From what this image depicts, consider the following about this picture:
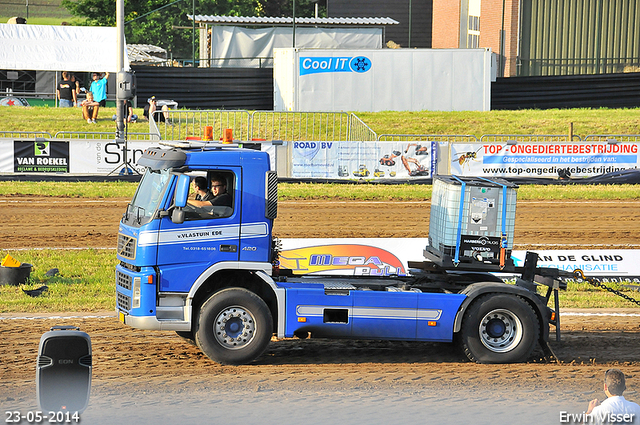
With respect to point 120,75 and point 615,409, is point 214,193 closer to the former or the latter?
point 615,409

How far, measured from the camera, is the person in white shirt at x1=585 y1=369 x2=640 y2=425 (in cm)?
554

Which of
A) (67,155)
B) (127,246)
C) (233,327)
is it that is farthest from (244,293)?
(67,155)

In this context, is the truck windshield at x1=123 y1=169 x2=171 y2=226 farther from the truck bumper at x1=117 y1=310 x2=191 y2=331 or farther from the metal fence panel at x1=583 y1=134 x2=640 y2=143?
the metal fence panel at x1=583 y1=134 x2=640 y2=143

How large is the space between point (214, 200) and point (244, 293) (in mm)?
1090

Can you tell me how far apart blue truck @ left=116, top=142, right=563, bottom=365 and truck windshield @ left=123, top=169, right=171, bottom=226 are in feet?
0.05

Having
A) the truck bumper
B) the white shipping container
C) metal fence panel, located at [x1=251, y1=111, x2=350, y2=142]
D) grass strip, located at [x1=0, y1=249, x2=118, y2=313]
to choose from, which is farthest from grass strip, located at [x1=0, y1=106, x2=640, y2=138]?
the truck bumper

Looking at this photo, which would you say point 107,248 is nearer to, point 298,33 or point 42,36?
point 42,36

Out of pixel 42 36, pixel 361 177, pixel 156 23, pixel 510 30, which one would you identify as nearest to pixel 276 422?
pixel 361 177

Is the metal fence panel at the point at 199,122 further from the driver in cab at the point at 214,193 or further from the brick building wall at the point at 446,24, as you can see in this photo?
the brick building wall at the point at 446,24

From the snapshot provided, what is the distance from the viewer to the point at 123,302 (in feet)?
28.3

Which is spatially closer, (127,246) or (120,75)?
(127,246)

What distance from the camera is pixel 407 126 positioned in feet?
105

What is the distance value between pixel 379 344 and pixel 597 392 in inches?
116

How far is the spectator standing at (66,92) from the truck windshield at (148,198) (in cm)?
2641
